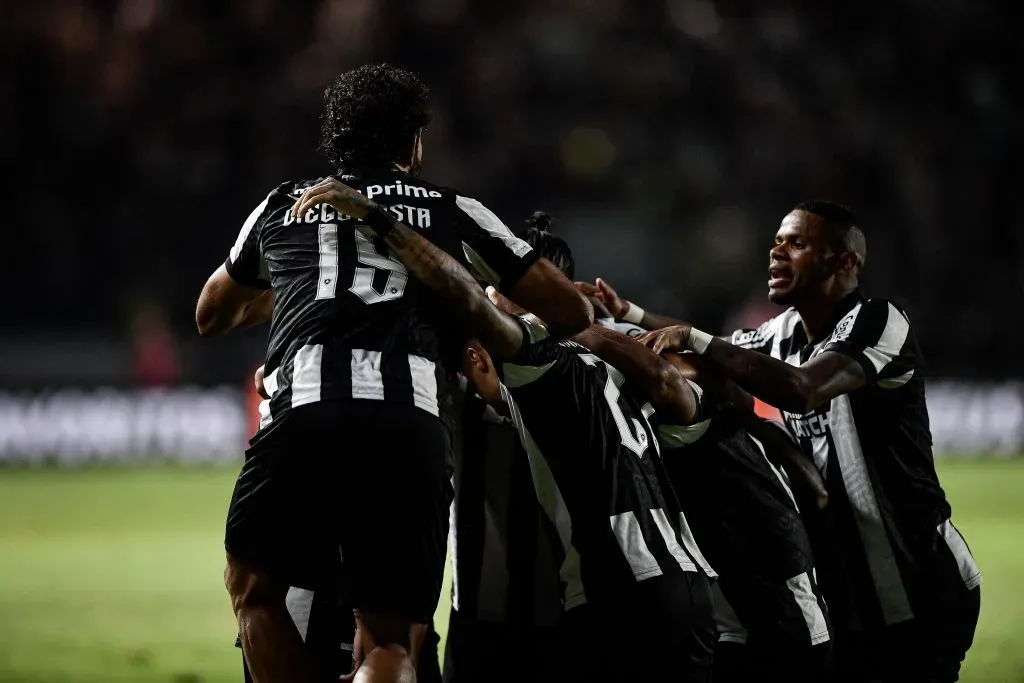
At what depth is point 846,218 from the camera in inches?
196

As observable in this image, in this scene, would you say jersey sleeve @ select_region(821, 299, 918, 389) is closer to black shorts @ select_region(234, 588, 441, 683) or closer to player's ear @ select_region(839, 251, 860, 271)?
player's ear @ select_region(839, 251, 860, 271)

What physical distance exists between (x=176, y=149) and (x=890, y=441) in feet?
48.1

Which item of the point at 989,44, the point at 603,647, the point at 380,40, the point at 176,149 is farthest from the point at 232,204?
the point at 603,647

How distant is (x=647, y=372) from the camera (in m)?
3.90

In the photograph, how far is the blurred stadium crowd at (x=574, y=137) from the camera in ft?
54.3

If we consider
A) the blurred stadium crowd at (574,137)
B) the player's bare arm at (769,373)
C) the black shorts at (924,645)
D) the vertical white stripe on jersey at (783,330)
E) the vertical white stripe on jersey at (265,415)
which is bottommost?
the black shorts at (924,645)

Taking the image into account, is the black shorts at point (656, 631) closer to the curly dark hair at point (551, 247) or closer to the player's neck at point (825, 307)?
the curly dark hair at point (551, 247)

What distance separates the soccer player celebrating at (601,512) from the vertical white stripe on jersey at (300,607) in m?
0.71

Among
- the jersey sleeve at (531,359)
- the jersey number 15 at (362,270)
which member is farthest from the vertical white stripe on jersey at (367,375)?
the jersey sleeve at (531,359)

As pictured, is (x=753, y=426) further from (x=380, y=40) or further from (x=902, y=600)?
(x=380, y=40)

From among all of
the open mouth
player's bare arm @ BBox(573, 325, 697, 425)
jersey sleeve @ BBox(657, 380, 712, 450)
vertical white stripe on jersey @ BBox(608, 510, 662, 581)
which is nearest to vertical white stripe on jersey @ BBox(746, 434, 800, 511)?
jersey sleeve @ BBox(657, 380, 712, 450)

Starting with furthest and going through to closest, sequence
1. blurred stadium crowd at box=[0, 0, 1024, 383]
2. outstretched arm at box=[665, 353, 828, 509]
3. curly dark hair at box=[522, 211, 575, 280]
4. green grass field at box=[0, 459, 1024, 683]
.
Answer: blurred stadium crowd at box=[0, 0, 1024, 383] → green grass field at box=[0, 459, 1024, 683] → outstretched arm at box=[665, 353, 828, 509] → curly dark hair at box=[522, 211, 575, 280]

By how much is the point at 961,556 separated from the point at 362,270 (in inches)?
92.0

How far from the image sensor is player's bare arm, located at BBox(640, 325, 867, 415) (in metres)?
4.36
